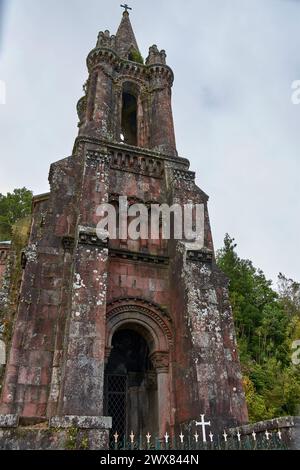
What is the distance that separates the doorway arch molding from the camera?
1305cm

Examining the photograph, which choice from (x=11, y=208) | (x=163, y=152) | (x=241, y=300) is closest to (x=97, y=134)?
(x=163, y=152)

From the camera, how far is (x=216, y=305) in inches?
505

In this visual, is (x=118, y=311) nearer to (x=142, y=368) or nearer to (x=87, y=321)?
(x=87, y=321)

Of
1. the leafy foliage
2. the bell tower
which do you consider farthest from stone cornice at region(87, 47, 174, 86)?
the leafy foliage

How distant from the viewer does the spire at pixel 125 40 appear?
78.3ft

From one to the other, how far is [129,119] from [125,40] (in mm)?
6036

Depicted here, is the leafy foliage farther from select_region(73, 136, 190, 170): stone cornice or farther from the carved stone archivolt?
select_region(73, 136, 190, 170): stone cornice

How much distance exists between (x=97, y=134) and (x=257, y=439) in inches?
511

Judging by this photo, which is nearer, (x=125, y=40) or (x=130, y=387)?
(x=130, y=387)

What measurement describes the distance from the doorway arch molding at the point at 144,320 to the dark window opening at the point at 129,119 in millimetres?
11699

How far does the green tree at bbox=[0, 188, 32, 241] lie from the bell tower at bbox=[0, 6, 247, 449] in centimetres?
2530

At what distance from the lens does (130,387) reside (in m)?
14.5

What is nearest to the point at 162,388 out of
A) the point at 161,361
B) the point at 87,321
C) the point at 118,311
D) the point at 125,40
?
the point at 161,361

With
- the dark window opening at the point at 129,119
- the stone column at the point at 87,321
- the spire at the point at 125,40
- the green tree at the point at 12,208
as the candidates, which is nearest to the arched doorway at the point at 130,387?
the stone column at the point at 87,321
